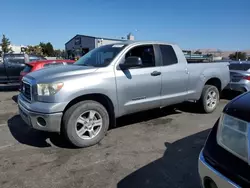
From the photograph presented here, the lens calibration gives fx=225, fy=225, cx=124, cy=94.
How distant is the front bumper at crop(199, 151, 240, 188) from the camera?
5.58 feet

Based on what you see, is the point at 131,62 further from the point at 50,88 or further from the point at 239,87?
the point at 239,87

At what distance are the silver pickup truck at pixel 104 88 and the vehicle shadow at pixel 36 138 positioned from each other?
533 mm

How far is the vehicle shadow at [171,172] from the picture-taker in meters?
2.89

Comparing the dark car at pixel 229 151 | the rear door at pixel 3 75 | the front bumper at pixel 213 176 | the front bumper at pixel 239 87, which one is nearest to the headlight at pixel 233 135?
the dark car at pixel 229 151

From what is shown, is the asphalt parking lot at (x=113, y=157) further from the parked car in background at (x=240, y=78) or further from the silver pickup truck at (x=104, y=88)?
the parked car in background at (x=240, y=78)

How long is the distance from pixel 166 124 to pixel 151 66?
146cm

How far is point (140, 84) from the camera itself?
4559 millimetres

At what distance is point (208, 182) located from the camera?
6.51 ft

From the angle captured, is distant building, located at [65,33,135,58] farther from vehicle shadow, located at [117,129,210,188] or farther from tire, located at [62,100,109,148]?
vehicle shadow, located at [117,129,210,188]

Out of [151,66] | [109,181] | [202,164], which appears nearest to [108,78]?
[151,66]

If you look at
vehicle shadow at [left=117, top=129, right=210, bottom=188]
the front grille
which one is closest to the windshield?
the front grille

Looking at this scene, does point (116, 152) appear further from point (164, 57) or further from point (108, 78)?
point (164, 57)

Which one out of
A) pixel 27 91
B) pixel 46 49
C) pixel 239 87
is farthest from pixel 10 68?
pixel 46 49

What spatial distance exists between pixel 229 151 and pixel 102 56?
349cm
